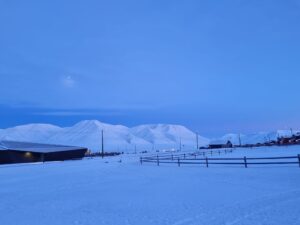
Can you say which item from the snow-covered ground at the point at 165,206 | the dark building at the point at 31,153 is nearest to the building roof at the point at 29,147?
the dark building at the point at 31,153

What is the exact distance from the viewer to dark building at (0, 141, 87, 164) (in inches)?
2356

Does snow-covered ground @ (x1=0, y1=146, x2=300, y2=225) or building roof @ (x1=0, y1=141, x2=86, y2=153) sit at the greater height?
building roof @ (x1=0, y1=141, x2=86, y2=153)

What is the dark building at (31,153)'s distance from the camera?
196 feet

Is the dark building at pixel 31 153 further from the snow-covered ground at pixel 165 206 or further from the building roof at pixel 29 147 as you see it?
the snow-covered ground at pixel 165 206

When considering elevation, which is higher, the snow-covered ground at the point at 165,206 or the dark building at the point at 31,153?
the dark building at the point at 31,153

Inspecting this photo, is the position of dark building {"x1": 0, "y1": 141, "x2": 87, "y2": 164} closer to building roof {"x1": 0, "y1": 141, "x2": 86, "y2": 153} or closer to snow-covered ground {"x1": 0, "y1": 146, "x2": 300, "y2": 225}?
building roof {"x1": 0, "y1": 141, "x2": 86, "y2": 153}

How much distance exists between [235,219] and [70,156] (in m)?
65.0

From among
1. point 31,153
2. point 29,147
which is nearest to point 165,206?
point 31,153

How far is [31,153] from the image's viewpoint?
6288cm

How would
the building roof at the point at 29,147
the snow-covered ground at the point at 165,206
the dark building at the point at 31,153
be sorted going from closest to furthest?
the snow-covered ground at the point at 165,206 → the dark building at the point at 31,153 → the building roof at the point at 29,147

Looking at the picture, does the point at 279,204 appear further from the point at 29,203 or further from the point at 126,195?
the point at 29,203

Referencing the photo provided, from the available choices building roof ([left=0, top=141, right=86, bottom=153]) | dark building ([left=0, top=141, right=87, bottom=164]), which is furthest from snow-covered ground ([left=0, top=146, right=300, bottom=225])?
building roof ([left=0, top=141, right=86, bottom=153])

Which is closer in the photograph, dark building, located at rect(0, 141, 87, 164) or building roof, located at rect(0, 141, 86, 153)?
dark building, located at rect(0, 141, 87, 164)

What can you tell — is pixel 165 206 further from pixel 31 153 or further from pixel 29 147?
pixel 29 147
